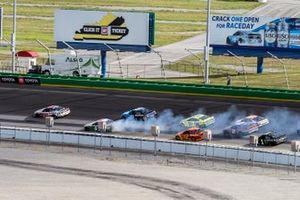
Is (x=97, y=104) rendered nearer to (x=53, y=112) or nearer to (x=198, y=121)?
(x=53, y=112)

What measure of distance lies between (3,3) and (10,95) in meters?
67.2

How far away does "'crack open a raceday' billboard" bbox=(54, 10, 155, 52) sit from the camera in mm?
87312

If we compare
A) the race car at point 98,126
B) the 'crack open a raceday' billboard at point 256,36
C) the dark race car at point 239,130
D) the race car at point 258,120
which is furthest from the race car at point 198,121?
the 'crack open a raceday' billboard at point 256,36

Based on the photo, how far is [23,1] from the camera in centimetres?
14900

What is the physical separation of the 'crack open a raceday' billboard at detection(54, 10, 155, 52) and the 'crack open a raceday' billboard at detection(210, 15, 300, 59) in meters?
6.19

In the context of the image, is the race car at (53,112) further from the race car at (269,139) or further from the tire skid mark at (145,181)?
the race car at (269,139)

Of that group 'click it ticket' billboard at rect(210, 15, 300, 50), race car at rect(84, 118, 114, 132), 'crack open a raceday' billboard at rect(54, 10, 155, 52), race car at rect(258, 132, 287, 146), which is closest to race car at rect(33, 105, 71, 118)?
race car at rect(84, 118, 114, 132)

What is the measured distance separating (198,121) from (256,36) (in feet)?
69.6

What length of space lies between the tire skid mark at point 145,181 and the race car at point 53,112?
10.7 metres

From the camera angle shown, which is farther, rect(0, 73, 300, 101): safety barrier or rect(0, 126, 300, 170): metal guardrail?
rect(0, 73, 300, 101): safety barrier

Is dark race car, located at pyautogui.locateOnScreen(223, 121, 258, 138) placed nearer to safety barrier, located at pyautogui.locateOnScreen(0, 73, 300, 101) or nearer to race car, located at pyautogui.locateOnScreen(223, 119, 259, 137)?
race car, located at pyautogui.locateOnScreen(223, 119, 259, 137)

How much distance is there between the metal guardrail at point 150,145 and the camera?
2350 inches

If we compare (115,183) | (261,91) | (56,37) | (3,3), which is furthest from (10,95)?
(3,3)

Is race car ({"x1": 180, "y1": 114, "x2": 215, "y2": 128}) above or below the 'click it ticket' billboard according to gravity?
below
